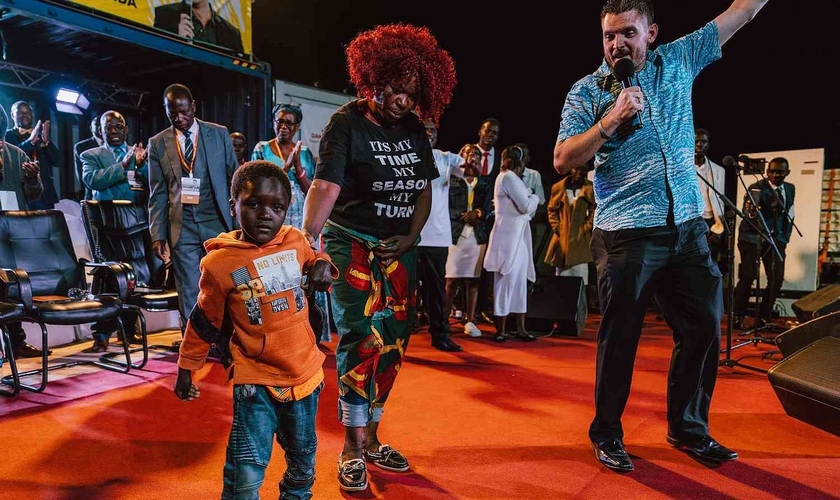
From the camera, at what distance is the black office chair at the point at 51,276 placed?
156 inches

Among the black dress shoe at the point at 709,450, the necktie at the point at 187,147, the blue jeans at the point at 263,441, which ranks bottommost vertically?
the black dress shoe at the point at 709,450

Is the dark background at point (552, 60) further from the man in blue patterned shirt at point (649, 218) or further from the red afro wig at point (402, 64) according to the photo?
the red afro wig at point (402, 64)

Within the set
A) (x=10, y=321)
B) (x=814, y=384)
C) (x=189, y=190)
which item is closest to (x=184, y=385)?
(x=814, y=384)

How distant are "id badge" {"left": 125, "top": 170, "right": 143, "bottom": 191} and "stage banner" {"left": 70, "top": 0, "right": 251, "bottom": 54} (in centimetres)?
237

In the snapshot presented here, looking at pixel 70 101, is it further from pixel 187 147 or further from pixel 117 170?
pixel 187 147

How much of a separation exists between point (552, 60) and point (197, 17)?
5819 millimetres

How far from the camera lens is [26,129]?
7.37m

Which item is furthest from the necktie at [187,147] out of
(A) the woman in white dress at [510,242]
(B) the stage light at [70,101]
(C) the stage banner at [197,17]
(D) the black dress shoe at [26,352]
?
(B) the stage light at [70,101]

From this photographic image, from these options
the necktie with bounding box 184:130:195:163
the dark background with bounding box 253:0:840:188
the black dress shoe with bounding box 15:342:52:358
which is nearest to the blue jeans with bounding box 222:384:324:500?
the necktie with bounding box 184:130:195:163

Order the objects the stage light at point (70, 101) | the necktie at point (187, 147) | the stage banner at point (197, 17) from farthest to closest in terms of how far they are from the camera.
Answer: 1. the stage light at point (70, 101)
2. the stage banner at point (197, 17)
3. the necktie at point (187, 147)

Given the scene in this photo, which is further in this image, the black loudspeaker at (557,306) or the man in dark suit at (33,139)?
the man in dark suit at (33,139)

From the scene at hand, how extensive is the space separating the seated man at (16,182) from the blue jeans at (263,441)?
14.4 ft

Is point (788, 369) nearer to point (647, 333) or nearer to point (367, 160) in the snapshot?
point (367, 160)

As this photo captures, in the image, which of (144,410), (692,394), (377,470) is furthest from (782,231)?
(144,410)
